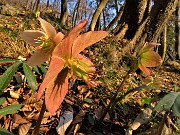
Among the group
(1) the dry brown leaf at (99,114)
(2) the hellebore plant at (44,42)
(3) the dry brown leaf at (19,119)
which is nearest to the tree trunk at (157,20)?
(1) the dry brown leaf at (99,114)

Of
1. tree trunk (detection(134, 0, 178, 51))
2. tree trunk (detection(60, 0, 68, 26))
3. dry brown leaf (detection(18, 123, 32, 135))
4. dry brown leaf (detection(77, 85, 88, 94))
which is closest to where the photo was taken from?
dry brown leaf (detection(18, 123, 32, 135))

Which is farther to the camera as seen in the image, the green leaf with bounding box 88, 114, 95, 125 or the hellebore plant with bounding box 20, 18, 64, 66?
the green leaf with bounding box 88, 114, 95, 125

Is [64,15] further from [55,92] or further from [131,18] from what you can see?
[55,92]

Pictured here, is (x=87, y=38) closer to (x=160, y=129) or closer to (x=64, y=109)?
(x=160, y=129)

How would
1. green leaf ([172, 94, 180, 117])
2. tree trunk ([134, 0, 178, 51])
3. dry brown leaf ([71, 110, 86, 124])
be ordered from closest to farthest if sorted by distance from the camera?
green leaf ([172, 94, 180, 117]), dry brown leaf ([71, 110, 86, 124]), tree trunk ([134, 0, 178, 51])

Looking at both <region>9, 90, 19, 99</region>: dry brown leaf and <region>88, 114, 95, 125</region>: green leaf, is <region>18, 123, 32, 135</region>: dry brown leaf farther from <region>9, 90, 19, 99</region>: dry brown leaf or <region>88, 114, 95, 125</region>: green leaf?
<region>88, 114, 95, 125</region>: green leaf

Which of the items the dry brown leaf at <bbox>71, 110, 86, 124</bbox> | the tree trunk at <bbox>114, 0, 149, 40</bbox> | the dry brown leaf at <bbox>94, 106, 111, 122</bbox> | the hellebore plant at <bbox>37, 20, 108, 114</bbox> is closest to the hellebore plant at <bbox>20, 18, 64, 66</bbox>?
the hellebore plant at <bbox>37, 20, 108, 114</bbox>

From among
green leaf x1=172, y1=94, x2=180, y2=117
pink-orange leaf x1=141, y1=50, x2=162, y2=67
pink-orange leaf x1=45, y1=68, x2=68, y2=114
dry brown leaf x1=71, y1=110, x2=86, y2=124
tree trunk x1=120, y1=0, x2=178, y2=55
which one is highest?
tree trunk x1=120, y1=0, x2=178, y2=55
